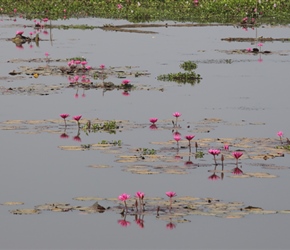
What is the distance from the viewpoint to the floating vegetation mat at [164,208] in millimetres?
9562

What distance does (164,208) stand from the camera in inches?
383

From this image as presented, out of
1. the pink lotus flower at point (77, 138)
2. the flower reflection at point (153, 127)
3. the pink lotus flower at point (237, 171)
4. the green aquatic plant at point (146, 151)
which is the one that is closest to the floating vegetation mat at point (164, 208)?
the pink lotus flower at point (237, 171)

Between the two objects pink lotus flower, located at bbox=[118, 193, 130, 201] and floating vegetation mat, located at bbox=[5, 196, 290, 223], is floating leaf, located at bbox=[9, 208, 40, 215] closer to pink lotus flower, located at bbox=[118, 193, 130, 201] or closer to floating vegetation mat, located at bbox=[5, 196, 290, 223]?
floating vegetation mat, located at bbox=[5, 196, 290, 223]

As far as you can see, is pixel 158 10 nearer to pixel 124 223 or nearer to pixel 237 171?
pixel 237 171

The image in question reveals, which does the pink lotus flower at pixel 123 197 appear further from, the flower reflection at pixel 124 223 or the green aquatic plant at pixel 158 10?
the green aquatic plant at pixel 158 10

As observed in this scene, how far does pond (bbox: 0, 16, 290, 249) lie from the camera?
9.12 m

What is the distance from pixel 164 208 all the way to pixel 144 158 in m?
2.28

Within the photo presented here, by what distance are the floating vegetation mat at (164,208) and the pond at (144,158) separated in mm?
13

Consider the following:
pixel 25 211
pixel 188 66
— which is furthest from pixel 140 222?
pixel 188 66

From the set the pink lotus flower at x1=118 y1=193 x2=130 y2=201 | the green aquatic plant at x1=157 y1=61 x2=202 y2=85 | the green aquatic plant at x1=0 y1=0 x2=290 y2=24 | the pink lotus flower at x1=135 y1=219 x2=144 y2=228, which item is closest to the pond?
the pink lotus flower at x1=135 y1=219 x2=144 y2=228

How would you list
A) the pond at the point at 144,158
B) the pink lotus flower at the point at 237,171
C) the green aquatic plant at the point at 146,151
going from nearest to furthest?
the pond at the point at 144,158 < the pink lotus flower at the point at 237,171 < the green aquatic plant at the point at 146,151

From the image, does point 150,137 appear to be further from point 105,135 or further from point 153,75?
point 153,75

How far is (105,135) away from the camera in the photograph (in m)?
13.5

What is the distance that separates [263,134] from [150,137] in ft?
5.18
